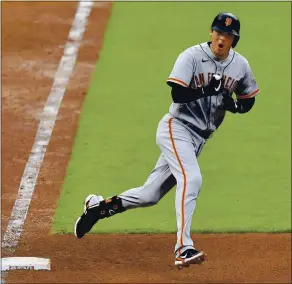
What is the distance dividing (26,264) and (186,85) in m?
2.14

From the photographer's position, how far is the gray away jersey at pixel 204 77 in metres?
9.10

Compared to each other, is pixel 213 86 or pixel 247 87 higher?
pixel 213 86

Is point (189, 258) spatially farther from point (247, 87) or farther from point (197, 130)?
point (247, 87)

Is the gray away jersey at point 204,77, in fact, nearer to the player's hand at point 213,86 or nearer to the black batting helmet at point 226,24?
the player's hand at point 213,86

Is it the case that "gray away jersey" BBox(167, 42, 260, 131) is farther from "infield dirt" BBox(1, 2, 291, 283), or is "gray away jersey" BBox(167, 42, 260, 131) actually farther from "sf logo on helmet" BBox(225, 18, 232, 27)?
"infield dirt" BBox(1, 2, 291, 283)

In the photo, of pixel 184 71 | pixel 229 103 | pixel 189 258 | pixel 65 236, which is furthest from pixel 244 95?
pixel 65 236

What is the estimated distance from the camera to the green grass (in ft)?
37.3

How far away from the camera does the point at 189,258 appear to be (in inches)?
347

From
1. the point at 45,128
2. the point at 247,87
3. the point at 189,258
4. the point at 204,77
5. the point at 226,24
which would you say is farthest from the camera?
the point at 45,128

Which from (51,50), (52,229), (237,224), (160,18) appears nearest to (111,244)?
(52,229)

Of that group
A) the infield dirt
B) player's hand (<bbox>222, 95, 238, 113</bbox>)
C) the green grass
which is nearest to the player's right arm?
player's hand (<bbox>222, 95, 238, 113</bbox>)

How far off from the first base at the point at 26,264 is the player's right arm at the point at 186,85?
1.88 m

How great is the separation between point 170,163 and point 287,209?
8.56 feet

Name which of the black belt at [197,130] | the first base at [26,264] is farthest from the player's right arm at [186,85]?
the first base at [26,264]
